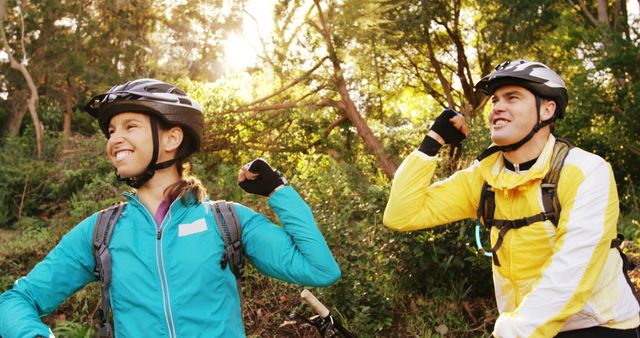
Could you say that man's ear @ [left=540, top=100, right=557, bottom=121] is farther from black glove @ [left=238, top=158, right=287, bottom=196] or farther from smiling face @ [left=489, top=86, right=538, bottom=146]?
black glove @ [left=238, top=158, right=287, bottom=196]

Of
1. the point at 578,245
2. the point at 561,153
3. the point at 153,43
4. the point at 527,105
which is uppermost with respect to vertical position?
the point at 153,43

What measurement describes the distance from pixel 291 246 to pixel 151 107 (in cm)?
95

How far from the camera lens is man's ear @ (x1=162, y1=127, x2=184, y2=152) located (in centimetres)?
304

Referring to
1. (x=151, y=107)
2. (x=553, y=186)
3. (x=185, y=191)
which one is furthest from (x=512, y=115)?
(x=151, y=107)

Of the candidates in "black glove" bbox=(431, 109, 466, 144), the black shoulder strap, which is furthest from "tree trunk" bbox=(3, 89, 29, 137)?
the black shoulder strap

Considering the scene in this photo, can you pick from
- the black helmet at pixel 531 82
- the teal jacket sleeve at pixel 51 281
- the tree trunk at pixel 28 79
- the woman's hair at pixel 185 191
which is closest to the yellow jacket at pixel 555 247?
the black helmet at pixel 531 82

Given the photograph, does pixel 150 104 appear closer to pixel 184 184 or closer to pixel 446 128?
pixel 184 184

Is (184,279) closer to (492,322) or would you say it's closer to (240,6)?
(492,322)

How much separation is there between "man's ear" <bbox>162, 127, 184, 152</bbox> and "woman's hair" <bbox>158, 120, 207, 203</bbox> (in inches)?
1.1

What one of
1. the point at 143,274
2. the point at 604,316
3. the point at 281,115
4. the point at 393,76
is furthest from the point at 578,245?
the point at 393,76

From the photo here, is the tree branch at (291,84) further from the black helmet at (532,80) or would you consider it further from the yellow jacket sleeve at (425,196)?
the black helmet at (532,80)

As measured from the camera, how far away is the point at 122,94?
9.67ft

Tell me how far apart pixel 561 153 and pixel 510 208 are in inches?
13.7

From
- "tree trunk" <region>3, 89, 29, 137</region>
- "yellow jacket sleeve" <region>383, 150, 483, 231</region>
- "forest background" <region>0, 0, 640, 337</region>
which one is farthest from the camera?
"tree trunk" <region>3, 89, 29, 137</region>
